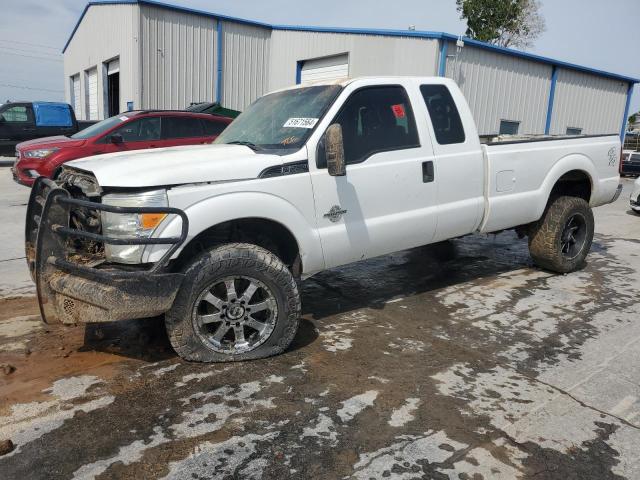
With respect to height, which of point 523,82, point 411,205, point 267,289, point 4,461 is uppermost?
point 523,82

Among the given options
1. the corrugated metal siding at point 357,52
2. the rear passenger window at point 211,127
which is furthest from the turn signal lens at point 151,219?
the corrugated metal siding at point 357,52

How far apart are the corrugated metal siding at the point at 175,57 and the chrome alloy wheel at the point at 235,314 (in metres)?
15.6

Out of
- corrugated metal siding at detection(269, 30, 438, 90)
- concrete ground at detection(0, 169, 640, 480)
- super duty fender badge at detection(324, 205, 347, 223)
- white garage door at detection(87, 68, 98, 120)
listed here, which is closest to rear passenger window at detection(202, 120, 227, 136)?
concrete ground at detection(0, 169, 640, 480)

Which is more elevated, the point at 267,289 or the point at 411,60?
the point at 411,60

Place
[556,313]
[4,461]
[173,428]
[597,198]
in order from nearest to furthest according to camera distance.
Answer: [4,461] < [173,428] < [556,313] < [597,198]

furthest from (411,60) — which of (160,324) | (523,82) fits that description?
(160,324)

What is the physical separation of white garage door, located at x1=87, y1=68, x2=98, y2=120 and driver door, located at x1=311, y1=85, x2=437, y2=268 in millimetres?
22551

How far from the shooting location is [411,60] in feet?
49.0

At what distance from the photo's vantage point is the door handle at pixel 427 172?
452 centimetres

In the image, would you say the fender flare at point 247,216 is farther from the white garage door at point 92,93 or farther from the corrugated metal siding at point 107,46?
the white garage door at point 92,93

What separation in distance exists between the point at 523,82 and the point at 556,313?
1534 cm

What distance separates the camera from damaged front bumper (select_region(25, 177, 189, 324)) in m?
3.25

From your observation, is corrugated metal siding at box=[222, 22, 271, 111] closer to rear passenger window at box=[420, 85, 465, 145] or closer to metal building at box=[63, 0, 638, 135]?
metal building at box=[63, 0, 638, 135]

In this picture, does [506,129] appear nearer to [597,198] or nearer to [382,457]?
[597,198]
